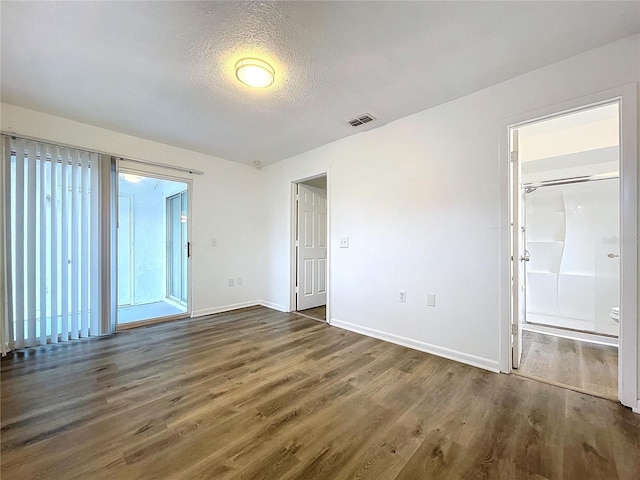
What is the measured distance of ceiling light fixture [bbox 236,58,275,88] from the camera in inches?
75.1

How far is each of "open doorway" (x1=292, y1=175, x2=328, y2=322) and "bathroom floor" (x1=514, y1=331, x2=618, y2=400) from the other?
8.12 ft

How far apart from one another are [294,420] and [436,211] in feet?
7.17

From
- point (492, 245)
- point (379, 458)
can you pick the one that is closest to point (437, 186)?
point (492, 245)

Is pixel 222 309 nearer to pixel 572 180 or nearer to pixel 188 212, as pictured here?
pixel 188 212

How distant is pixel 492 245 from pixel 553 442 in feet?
4.50

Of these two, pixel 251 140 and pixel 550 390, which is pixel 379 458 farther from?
pixel 251 140

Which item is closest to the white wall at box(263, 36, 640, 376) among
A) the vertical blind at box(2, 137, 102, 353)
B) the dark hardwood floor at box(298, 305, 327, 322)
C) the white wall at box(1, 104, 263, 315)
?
the dark hardwood floor at box(298, 305, 327, 322)

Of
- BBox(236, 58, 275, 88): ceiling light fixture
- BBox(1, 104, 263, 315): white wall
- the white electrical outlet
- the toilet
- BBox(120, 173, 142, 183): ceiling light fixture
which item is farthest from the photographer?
BBox(120, 173, 142, 183): ceiling light fixture

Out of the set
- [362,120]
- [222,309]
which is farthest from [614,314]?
[222,309]

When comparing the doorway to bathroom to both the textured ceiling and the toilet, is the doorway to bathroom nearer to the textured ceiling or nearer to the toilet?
the toilet

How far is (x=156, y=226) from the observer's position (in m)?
4.50

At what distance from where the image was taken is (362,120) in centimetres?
288

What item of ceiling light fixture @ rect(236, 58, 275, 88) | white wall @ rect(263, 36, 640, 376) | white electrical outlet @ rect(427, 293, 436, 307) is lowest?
white electrical outlet @ rect(427, 293, 436, 307)

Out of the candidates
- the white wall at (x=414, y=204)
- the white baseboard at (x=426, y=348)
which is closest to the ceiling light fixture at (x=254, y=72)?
the white wall at (x=414, y=204)
